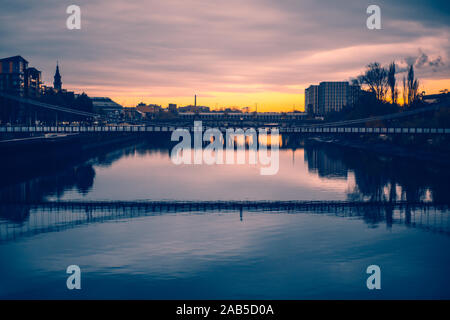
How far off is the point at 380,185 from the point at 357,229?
58.3 feet

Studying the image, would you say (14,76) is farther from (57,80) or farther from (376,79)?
(376,79)

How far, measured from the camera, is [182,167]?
56.5m

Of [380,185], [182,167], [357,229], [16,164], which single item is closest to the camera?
[357,229]

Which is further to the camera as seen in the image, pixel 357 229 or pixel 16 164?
pixel 16 164

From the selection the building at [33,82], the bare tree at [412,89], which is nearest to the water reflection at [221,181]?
the bare tree at [412,89]

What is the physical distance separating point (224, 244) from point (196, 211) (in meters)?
7.65

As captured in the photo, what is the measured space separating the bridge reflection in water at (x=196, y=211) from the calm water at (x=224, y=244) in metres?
0.14

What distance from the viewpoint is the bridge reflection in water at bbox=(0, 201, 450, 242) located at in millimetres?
27766

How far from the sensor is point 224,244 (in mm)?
23469

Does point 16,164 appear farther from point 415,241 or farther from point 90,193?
point 415,241

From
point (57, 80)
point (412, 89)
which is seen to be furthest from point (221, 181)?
point (57, 80)

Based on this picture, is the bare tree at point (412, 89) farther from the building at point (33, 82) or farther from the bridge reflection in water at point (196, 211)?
the building at point (33, 82)

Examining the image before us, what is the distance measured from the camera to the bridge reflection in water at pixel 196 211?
91.1 ft
